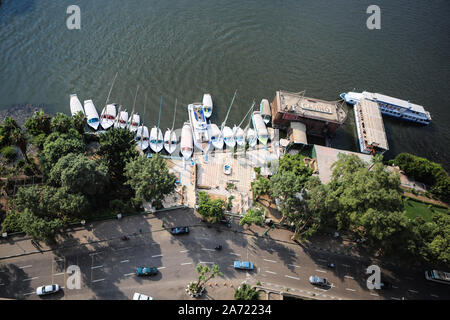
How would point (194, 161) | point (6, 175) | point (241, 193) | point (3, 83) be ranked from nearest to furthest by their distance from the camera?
point (6, 175) < point (241, 193) < point (194, 161) < point (3, 83)

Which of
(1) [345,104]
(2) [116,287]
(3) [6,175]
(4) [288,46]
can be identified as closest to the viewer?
(2) [116,287]

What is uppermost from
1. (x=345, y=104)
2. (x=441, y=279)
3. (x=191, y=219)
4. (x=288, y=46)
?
(x=288, y=46)

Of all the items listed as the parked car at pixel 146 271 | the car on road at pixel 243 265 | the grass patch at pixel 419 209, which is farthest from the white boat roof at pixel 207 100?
the grass patch at pixel 419 209

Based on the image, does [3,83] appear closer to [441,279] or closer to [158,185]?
[158,185]

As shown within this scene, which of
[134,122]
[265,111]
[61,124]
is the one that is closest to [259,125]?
[265,111]

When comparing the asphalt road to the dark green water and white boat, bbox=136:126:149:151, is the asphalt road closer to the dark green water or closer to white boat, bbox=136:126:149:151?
white boat, bbox=136:126:149:151

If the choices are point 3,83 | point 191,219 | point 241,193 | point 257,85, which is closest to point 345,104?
point 257,85

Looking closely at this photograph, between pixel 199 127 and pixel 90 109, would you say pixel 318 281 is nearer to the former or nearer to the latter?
pixel 199 127
